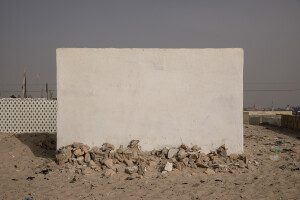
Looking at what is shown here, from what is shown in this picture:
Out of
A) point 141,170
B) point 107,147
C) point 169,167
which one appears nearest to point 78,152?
point 107,147

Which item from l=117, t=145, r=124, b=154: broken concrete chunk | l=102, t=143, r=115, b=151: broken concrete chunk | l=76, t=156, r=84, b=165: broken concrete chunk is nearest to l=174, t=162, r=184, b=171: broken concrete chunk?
l=117, t=145, r=124, b=154: broken concrete chunk

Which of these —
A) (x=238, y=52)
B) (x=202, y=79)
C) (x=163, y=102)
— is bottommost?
(x=163, y=102)

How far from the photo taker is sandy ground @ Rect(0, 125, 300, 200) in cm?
472

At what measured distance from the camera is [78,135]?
22.0 ft

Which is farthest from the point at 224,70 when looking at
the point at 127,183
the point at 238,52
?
the point at 127,183

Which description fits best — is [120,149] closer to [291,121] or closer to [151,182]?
[151,182]

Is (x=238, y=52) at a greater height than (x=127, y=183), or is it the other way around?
(x=238, y=52)

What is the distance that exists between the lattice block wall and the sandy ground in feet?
12.6

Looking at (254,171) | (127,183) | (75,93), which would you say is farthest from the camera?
(75,93)

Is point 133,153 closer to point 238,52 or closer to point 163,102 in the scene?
point 163,102

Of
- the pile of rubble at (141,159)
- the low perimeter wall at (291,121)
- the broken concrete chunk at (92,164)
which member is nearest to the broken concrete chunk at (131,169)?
the pile of rubble at (141,159)

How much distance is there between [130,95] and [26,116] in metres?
6.53

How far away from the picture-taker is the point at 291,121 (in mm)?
13422

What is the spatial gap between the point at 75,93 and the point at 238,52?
4258 millimetres
